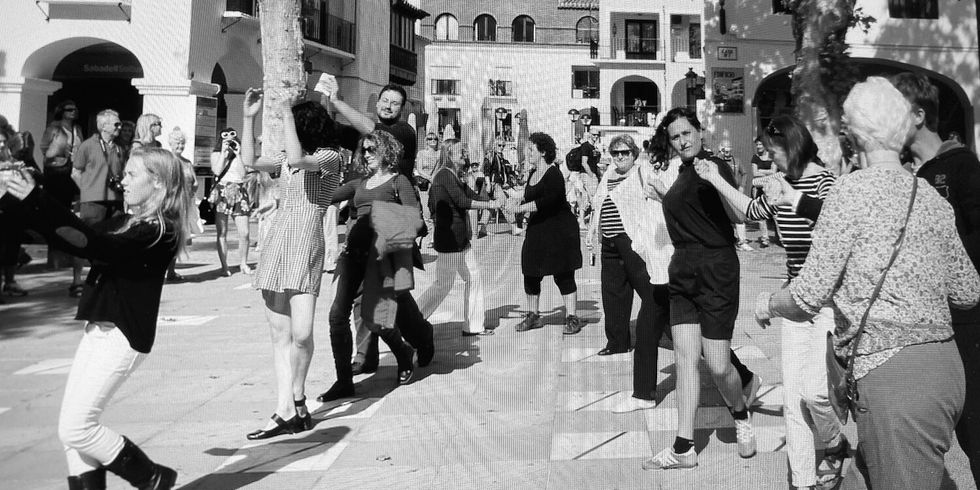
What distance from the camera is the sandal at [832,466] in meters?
3.79

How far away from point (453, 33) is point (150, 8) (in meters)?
31.5

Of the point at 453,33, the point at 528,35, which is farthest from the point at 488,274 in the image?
the point at 528,35

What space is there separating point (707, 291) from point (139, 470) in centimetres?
272

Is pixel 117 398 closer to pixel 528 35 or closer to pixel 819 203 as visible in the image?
pixel 819 203

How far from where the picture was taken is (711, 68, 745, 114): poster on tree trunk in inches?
982

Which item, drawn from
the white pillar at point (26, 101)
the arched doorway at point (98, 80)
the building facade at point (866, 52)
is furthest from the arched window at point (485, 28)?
the white pillar at point (26, 101)

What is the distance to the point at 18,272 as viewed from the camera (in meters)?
10.7

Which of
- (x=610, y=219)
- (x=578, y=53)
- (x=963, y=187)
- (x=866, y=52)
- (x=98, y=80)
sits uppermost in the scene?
(x=578, y=53)

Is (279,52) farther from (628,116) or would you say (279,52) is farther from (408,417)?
(628,116)

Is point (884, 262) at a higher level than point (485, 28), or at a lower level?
lower

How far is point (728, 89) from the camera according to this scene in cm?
2500

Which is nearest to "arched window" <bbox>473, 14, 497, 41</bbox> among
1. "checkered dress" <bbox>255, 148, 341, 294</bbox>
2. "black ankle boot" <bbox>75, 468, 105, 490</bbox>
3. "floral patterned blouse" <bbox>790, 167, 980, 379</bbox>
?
"checkered dress" <bbox>255, 148, 341, 294</bbox>

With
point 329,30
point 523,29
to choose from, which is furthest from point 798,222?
point 523,29

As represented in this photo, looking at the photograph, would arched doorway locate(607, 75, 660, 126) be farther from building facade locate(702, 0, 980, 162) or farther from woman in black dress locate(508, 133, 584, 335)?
woman in black dress locate(508, 133, 584, 335)
